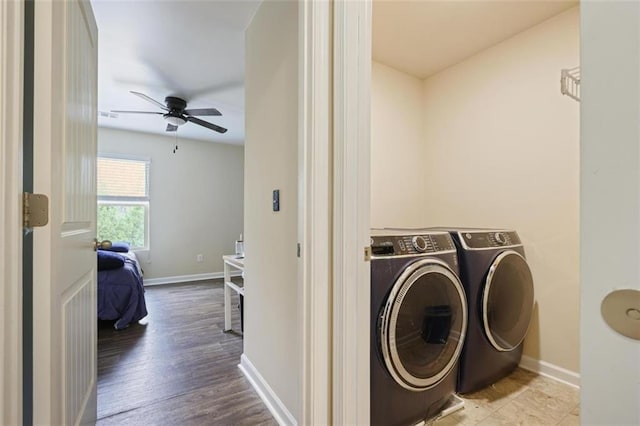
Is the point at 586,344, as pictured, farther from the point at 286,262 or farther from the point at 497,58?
the point at 497,58

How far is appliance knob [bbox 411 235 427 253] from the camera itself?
1.38m

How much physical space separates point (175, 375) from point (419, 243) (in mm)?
1808

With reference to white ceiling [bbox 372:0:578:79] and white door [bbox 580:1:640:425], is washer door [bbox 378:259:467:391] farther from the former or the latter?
white ceiling [bbox 372:0:578:79]

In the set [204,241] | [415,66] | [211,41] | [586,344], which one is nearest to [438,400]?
[586,344]

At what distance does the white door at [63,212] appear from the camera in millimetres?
800

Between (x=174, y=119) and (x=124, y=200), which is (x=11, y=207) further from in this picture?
(x=124, y=200)

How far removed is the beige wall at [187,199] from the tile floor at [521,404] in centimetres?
443

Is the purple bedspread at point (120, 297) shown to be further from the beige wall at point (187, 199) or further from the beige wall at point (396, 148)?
the beige wall at point (396, 148)

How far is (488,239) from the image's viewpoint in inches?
68.2

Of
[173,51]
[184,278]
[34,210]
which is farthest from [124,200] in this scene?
[34,210]

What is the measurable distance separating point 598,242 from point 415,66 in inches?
97.1

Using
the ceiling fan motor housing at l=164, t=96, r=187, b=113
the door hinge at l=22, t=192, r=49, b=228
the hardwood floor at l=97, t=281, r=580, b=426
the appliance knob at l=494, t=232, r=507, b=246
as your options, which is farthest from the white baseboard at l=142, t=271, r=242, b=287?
the door hinge at l=22, t=192, r=49, b=228

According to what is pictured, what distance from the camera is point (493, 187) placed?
2.20 meters

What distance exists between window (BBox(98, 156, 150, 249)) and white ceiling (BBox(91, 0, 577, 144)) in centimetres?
176
